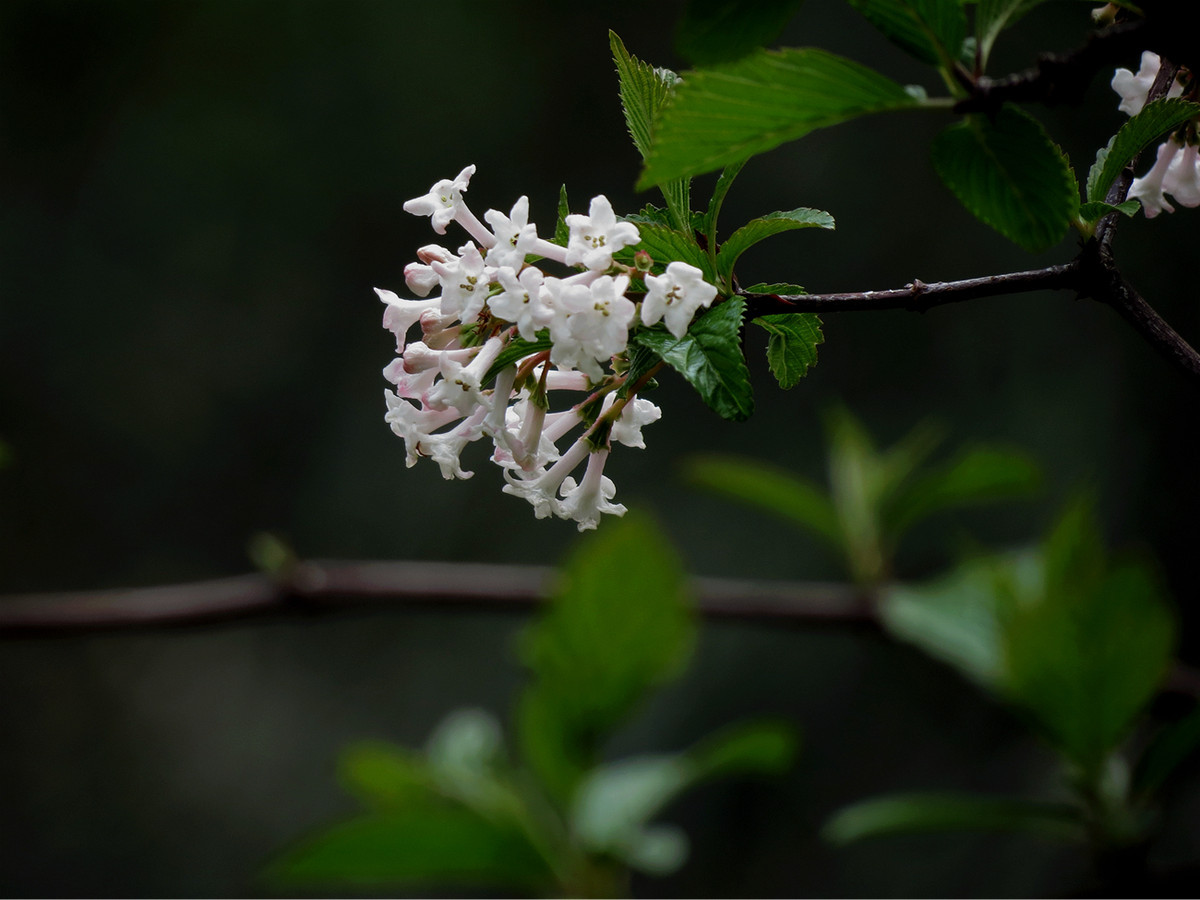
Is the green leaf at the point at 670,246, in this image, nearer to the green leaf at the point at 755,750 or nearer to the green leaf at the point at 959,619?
the green leaf at the point at 755,750

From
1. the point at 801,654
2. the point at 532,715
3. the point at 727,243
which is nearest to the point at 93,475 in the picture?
the point at 801,654

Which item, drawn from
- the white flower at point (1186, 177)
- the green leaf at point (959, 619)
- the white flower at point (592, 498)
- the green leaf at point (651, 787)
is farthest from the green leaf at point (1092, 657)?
the white flower at point (592, 498)

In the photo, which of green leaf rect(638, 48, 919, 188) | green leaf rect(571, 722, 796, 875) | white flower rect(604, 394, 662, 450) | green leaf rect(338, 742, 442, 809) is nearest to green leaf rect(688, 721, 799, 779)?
green leaf rect(571, 722, 796, 875)

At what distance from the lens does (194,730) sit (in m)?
2.89

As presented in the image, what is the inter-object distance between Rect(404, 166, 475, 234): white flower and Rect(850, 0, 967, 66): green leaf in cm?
28

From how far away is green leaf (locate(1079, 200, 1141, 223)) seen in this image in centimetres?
46

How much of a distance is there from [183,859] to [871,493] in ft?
7.93

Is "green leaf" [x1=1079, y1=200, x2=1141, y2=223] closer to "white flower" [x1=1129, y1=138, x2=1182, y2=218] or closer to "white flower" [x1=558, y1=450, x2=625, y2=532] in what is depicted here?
"white flower" [x1=1129, y1=138, x2=1182, y2=218]

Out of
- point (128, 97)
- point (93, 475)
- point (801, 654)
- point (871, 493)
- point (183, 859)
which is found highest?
point (128, 97)

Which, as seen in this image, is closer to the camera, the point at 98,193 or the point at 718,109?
the point at 718,109

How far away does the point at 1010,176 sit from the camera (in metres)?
0.41

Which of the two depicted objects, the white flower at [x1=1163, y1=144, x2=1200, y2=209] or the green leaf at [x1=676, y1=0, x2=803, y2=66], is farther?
the white flower at [x1=1163, y1=144, x2=1200, y2=209]

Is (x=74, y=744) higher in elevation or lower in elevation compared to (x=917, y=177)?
lower

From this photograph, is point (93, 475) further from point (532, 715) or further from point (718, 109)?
point (718, 109)
